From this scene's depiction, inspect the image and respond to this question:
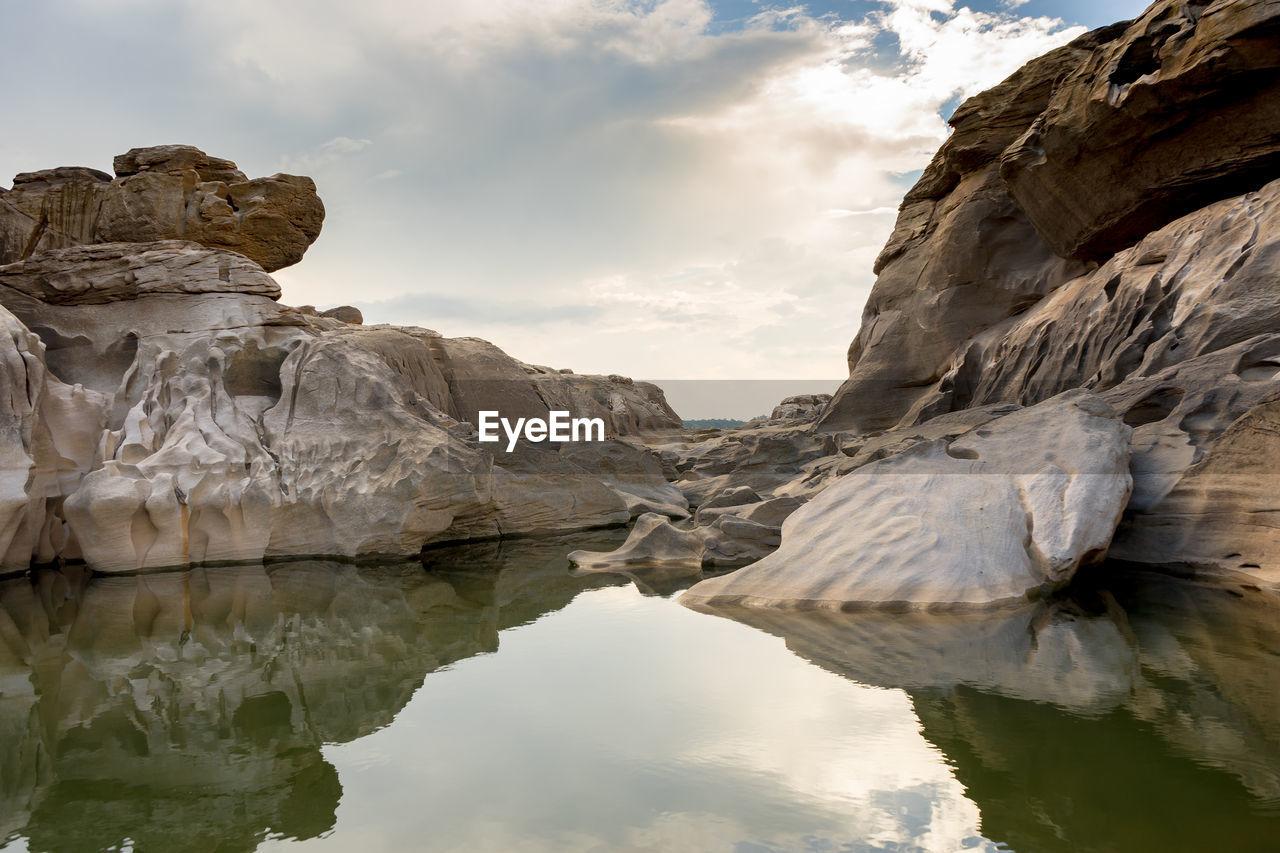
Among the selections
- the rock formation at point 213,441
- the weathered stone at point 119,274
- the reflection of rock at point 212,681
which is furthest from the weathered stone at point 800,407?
the reflection of rock at point 212,681

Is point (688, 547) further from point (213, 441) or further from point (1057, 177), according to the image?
point (1057, 177)

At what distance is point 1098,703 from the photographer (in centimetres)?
362

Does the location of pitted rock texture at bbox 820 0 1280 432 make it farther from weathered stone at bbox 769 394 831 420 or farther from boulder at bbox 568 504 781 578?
weathered stone at bbox 769 394 831 420

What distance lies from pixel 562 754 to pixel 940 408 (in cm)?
1173

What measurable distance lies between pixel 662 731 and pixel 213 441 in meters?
6.80

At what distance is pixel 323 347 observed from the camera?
9.50 m

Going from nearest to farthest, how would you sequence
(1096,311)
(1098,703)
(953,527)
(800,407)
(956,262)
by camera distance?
1. (1098,703)
2. (953,527)
3. (1096,311)
4. (956,262)
5. (800,407)

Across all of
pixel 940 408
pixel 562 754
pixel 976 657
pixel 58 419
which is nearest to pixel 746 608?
pixel 976 657

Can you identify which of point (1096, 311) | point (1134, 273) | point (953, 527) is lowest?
point (953, 527)

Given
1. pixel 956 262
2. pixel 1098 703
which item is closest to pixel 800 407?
pixel 956 262

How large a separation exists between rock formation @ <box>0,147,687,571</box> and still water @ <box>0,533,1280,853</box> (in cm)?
217

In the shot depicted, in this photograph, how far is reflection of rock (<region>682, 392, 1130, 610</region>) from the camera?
218 inches

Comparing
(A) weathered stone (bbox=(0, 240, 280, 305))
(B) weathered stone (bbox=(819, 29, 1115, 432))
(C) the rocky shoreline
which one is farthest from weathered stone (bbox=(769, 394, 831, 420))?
(A) weathered stone (bbox=(0, 240, 280, 305))

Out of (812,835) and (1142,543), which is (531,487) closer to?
(1142,543)
